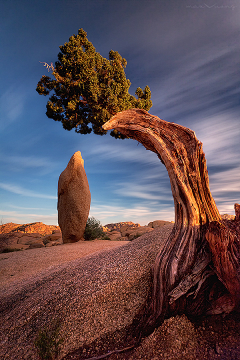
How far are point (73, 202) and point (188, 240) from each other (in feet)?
33.7

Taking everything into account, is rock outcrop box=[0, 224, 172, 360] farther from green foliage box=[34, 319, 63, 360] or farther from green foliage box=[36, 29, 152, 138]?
green foliage box=[36, 29, 152, 138]

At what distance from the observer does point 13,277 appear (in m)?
6.80

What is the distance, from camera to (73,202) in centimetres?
1260

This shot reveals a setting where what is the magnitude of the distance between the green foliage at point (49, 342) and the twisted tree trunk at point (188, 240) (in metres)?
1.48

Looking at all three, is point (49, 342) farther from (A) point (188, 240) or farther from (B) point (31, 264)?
(B) point (31, 264)

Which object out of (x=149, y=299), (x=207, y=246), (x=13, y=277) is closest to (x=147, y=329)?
→ (x=149, y=299)

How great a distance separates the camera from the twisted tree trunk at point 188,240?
273 cm

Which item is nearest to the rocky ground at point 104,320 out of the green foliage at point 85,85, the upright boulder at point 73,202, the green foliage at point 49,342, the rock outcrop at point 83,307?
the rock outcrop at point 83,307

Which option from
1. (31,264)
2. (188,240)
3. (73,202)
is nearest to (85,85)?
(73,202)

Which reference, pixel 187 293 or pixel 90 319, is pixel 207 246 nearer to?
pixel 187 293

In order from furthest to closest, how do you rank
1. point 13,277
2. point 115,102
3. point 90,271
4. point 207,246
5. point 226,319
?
point 115,102
point 13,277
point 90,271
point 207,246
point 226,319

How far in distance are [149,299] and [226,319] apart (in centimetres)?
118

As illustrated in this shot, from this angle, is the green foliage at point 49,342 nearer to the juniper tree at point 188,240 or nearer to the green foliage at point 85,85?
the juniper tree at point 188,240

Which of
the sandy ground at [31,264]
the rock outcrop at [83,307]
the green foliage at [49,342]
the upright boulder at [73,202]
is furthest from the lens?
the upright boulder at [73,202]
